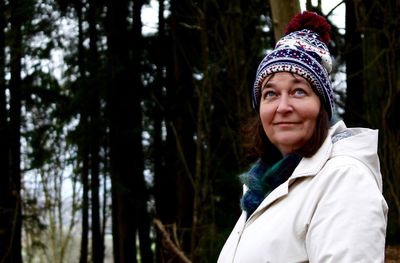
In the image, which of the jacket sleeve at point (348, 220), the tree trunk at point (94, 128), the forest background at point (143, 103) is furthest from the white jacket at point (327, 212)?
the tree trunk at point (94, 128)

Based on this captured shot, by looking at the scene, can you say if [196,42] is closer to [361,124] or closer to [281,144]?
[361,124]

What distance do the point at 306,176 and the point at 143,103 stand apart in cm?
1449

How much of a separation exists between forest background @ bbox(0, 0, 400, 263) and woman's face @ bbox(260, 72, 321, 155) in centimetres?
711

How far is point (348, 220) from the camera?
5.73ft

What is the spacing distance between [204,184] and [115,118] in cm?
Result: 509

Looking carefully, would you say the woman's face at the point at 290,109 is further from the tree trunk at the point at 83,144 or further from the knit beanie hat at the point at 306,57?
the tree trunk at the point at 83,144

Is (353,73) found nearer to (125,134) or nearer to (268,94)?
(125,134)

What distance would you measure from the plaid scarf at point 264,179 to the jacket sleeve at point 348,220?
0.29 metres

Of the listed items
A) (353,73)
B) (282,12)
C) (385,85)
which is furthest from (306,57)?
(353,73)

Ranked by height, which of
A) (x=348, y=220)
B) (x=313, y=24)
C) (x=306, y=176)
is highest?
(x=313, y=24)

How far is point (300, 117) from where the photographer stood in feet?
6.84

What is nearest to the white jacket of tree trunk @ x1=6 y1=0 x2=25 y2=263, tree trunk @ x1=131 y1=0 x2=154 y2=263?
tree trunk @ x1=6 y1=0 x2=25 y2=263

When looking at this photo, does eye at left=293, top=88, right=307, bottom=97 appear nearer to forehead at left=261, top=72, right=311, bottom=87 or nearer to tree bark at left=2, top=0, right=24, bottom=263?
forehead at left=261, top=72, right=311, bottom=87

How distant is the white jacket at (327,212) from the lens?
1737 mm
